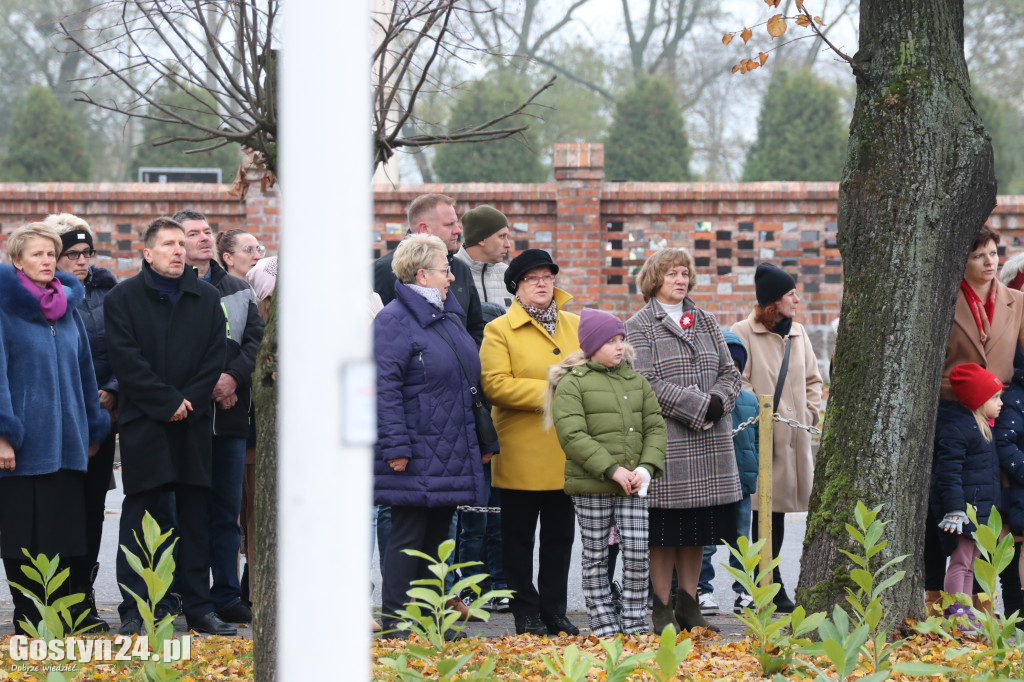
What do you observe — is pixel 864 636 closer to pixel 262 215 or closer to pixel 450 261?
pixel 450 261

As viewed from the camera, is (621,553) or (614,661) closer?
(614,661)

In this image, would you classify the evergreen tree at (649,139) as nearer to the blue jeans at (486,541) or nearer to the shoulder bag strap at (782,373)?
the shoulder bag strap at (782,373)

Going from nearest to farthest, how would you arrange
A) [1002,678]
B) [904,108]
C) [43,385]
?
1. [1002,678]
2. [904,108]
3. [43,385]

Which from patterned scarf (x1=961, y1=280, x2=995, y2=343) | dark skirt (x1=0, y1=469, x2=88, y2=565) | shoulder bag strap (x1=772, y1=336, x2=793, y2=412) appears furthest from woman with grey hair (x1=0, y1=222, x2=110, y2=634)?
patterned scarf (x1=961, y1=280, x2=995, y2=343)

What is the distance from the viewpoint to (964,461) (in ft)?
18.1

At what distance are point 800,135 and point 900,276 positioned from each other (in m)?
20.3

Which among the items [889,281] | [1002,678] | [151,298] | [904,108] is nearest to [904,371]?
[889,281]

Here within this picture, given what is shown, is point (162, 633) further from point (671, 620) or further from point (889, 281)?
point (889, 281)

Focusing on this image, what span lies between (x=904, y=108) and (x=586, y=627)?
2930mm

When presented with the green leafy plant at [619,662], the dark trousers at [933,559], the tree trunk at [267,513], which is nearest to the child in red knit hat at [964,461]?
the dark trousers at [933,559]

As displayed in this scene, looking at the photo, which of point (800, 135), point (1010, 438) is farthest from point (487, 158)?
point (1010, 438)

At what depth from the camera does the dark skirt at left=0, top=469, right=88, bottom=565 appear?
16.8 feet

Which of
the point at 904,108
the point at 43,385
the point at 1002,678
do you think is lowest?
the point at 1002,678

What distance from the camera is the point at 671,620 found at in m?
5.59
